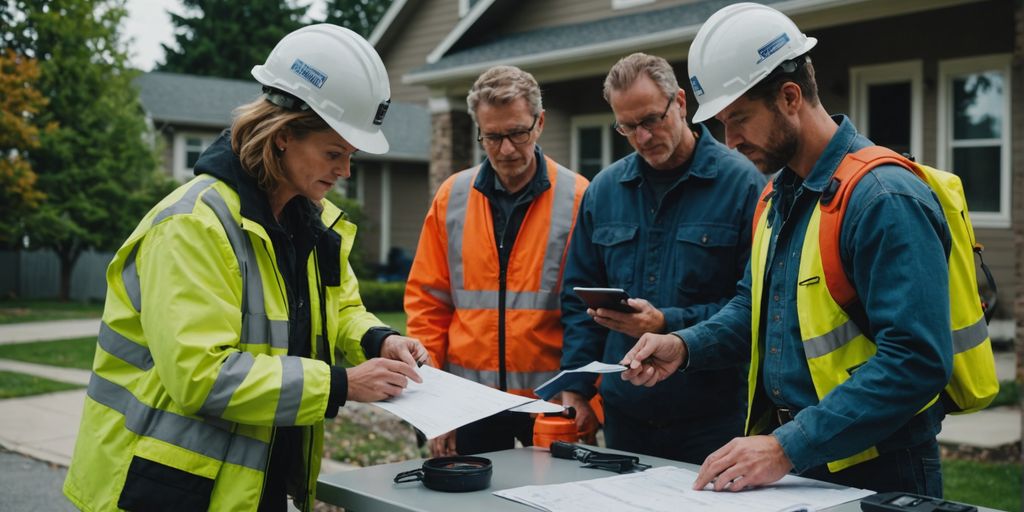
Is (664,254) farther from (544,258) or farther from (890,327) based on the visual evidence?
(890,327)

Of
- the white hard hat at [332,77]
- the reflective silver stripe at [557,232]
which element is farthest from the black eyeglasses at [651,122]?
the white hard hat at [332,77]

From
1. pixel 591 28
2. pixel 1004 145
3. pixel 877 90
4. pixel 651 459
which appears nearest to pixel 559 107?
pixel 591 28

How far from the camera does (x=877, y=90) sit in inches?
454

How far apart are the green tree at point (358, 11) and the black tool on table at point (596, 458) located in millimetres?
45944

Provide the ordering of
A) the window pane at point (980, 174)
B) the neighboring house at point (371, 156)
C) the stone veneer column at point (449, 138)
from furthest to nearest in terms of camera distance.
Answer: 1. the neighboring house at point (371, 156)
2. the stone veneer column at point (449, 138)
3. the window pane at point (980, 174)

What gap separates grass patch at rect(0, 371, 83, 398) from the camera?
31.8 ft

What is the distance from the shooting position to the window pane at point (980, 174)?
1094 centimetres

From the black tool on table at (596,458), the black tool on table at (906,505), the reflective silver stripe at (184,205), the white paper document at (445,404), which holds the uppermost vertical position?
the reflective silver stripe at (184,205)

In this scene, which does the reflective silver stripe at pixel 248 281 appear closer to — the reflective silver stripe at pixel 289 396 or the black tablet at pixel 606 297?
the reflective silver stripe at pixel 289 396

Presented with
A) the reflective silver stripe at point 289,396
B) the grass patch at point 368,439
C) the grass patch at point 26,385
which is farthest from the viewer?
the grass patch at point 26,385

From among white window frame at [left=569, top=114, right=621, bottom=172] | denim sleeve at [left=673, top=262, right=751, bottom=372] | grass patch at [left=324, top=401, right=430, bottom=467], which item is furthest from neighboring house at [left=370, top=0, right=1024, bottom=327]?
denim sleeve at [left=673, top=262, right=751, bottom=372]

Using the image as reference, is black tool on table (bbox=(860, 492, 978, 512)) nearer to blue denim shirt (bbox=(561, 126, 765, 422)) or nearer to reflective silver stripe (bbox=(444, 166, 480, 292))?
blue denim shirt (bbox=(561, 126, 765, 422))

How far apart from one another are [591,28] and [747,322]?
35.7ft

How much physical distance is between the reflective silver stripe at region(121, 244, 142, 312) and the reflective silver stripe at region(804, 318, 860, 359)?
1637mm
